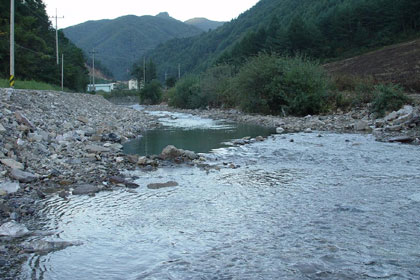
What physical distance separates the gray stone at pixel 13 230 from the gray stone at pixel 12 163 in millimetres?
2823

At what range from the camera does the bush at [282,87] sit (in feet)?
84.6

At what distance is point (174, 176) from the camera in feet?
28.8

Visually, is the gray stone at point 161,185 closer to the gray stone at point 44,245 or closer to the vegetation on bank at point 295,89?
the gray stone at point 44,245

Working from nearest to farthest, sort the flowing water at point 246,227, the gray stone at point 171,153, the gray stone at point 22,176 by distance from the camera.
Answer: the flowing water at point 246,227
the gray stone at point 22,176
the gray stone at point 171,153

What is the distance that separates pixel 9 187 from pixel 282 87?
22698 mm

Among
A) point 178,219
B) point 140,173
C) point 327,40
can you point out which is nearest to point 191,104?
point 327,40

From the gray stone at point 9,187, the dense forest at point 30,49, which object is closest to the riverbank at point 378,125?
the gray stone at point 9,187

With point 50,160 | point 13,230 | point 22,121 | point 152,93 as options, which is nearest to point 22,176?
point 50,160

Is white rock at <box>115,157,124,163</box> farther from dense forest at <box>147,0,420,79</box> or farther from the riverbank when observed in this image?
dense forest at <box>147,0,420,79</box>

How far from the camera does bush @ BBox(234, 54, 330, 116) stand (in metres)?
25.8

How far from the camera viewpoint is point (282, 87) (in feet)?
89.4

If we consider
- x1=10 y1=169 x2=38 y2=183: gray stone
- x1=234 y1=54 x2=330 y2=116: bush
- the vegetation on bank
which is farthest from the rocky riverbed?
x1=234 y1=54 x2=330 y2=116: bush

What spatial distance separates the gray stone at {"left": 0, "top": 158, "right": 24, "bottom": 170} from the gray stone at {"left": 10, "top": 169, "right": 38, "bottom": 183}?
20 centimetres

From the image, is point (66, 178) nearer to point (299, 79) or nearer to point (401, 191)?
point (401, 191)
